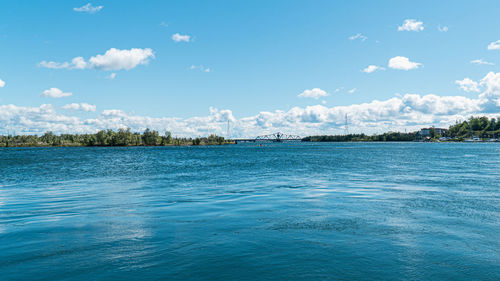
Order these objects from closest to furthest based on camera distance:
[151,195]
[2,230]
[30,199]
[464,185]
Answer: [2,230]
[30,199]
[151,195]
[464,185]

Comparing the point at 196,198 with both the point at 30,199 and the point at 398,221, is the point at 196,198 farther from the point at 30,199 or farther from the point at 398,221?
the point at 398,221

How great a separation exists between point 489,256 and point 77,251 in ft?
51.9

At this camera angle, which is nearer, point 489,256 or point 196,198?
point 489,256

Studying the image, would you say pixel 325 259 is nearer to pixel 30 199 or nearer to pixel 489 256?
pixel 489 256

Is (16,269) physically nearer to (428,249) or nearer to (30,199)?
(428,249)

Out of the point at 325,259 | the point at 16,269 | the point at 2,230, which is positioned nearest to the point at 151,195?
the point at 2,230

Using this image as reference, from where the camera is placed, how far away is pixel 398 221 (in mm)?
17328

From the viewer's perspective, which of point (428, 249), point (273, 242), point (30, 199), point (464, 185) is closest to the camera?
point (428, 249)

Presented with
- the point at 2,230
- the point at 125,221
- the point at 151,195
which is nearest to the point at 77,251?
the point at 125,221

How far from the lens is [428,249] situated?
12.8 metres

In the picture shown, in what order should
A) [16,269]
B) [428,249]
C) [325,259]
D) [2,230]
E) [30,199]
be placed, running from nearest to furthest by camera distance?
[16,269]
[325,259]
[428,249]
[2,230]
[30,199]

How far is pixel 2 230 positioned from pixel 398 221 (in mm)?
20310

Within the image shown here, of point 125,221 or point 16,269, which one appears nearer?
point 16,269

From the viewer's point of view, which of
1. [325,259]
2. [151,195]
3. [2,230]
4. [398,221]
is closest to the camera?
[325,259]
